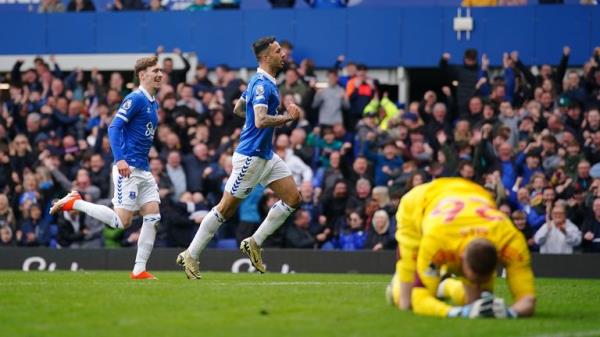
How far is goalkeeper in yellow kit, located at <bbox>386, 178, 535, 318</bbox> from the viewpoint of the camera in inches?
372

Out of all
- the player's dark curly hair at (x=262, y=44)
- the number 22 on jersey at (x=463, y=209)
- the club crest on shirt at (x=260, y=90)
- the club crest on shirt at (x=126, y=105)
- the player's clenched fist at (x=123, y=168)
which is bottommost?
the player's clenched fist at (x=123, y=168)

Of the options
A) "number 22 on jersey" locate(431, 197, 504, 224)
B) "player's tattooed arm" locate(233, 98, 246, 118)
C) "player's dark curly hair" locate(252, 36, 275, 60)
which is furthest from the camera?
"player's tattooed arm" locate(233, 98, 246, 118)

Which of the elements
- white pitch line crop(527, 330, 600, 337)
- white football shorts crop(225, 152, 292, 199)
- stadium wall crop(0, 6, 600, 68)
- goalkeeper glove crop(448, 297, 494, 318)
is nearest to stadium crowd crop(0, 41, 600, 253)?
stadium wall crop(0, 6, 600, 68)

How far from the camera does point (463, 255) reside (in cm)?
931

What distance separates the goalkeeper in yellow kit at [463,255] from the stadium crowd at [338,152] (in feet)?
31.6

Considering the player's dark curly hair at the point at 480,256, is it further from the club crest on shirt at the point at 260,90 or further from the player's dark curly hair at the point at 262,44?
the player's dark curly hair at the point at 262,44

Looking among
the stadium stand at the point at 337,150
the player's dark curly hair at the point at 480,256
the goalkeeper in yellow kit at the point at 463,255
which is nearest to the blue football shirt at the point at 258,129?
the goalkeeper in yellow kit at the point at 463,255

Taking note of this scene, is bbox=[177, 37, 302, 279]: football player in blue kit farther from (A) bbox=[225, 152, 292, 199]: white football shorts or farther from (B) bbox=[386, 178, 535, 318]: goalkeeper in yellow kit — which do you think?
Result: (B) bbox=[386, 178, 535, 318]: goalkeeper in yellow kit

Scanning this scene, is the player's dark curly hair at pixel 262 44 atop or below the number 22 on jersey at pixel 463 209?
atop

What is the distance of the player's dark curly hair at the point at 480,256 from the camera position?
919 centimetres

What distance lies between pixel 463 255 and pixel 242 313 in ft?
6.18

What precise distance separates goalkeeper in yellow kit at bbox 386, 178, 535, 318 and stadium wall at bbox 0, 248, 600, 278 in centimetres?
963

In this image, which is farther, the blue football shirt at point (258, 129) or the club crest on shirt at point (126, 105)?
the club crest on shirt at point (126, 105)

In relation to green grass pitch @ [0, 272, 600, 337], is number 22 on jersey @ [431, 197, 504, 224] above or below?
above
